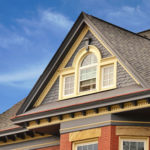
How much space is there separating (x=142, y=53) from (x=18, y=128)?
6.78 meters

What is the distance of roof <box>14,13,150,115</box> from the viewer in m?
21.6

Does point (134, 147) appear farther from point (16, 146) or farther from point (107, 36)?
point (16, 146)

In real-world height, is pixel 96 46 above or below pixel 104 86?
above

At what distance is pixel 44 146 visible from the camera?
23906 millimetres

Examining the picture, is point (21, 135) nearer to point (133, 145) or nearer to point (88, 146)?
point (88, 146)

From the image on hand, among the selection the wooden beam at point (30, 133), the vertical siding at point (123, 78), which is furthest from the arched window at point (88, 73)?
the wooden beam at point (30, 133)

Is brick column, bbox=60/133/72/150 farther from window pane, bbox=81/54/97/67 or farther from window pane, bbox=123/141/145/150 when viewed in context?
window pane, bbox=81/54/97/67

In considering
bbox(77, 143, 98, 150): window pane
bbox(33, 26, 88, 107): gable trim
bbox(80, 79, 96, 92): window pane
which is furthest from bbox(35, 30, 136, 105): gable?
bbox(77, 143, 98, 150): window pane

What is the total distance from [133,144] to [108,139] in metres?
0.99

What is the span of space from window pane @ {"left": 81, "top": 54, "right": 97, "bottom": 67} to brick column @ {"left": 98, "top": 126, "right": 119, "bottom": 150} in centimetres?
358

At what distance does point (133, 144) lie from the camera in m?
19.9

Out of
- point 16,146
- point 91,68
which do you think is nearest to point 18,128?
point 16,146

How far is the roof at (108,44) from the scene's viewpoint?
21.6 metres

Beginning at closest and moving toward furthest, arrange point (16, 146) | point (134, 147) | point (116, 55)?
point (134, 147) → point (116, 55) → point (16, 146)
